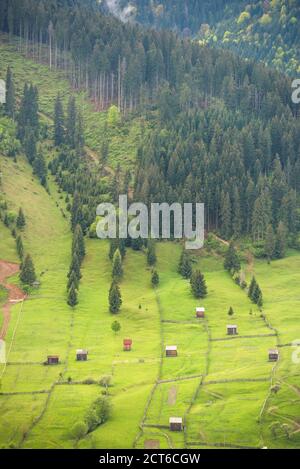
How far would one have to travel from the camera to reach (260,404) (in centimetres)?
14000

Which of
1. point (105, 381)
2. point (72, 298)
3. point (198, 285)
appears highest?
point (105, 381)

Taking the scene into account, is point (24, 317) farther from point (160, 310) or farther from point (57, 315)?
point (160, 310)

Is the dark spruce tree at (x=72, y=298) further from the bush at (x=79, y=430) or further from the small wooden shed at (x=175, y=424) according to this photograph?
the small wooden shed at (x=175, y=424)

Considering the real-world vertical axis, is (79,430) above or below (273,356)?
above

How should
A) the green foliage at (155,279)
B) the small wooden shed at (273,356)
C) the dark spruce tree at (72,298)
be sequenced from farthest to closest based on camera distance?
1. the green foliage at (155,279)
2. the dark spruce tree at (72,298)
3. the small wooden shed at (273,356)

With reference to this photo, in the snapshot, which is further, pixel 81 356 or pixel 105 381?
pixel 81 356

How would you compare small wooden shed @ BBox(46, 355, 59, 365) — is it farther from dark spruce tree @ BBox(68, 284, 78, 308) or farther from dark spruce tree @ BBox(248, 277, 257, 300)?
dark spruce tree @ BBox(248, 277, 257, 300)

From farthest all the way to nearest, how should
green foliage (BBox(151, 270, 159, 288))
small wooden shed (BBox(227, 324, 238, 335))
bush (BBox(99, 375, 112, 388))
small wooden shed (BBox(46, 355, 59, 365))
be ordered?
1. green foliage (BBox(151, 270, 159, 288))
2. small wooden shed (BBox(227, 324, 238, 335))
3. small wooden shed (BBox(46, 355, 59, 365))
4. bush (BBox(99, 375, 112, 388))

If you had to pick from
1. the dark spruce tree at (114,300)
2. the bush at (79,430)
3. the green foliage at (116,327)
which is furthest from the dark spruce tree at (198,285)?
the bush at (79,430)

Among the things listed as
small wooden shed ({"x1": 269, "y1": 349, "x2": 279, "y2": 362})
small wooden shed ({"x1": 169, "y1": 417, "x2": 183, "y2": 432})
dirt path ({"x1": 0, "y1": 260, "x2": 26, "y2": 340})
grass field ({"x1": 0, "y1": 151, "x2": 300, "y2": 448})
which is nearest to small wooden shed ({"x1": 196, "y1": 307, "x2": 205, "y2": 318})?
grass field ({"x1": 0, "y1": 151, "x2": 300, "y2": 448})

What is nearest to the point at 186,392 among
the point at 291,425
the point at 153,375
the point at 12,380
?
the point at 153,375

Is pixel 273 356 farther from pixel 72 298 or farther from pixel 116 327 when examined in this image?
pixel 72 298

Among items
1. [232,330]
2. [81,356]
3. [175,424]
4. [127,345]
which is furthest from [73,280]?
[175,424]
